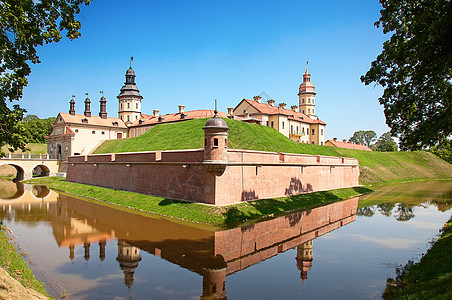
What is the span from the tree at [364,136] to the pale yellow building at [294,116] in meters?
53.5

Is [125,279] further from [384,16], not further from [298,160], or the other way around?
[298,160]

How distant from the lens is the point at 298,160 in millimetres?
26109

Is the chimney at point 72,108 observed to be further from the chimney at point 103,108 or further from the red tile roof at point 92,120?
the chimney at point 103,108

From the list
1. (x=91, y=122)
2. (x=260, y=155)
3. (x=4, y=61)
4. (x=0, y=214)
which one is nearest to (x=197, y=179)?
(x=260, y=155)

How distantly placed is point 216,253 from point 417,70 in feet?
34.8

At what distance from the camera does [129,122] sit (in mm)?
60688

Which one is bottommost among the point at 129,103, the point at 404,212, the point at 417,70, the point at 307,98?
the point at 404,212

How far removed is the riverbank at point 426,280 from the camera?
7.23 meters

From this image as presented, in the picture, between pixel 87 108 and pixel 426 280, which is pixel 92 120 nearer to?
pixel 87 108

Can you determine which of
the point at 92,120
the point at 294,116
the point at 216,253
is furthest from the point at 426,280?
the point at 92,120

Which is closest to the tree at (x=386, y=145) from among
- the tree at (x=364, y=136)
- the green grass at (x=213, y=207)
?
the tree at (x=364, y=136)

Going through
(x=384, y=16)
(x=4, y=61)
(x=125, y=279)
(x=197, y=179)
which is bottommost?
(x=125, y=279)

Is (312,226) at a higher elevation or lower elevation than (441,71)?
lower

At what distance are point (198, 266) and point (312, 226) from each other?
868cm
